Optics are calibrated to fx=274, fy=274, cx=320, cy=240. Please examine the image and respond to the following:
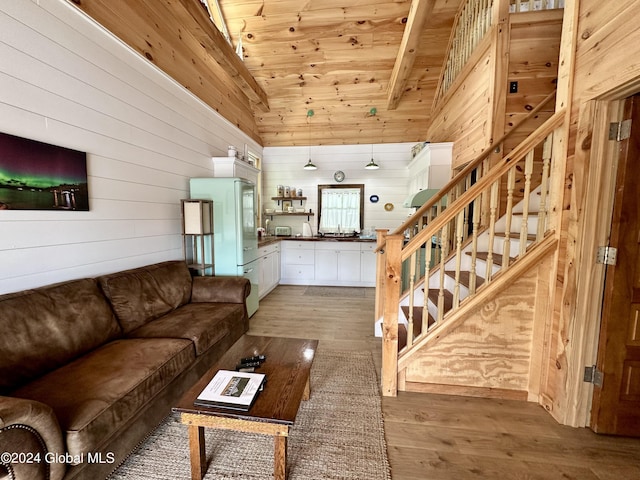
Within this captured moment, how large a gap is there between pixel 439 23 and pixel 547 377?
4.57 meters

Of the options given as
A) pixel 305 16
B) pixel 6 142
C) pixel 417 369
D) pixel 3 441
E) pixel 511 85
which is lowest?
pixel 417 369

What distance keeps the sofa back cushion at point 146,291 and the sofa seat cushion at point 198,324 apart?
0.08m

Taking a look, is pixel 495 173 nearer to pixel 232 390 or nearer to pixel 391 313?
pixel 391 313

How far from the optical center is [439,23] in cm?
396

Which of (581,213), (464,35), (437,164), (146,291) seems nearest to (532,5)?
(464,35)

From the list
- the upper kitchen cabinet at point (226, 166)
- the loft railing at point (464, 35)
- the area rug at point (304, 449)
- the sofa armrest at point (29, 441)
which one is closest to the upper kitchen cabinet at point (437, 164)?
the loft railing at point (464, 35)

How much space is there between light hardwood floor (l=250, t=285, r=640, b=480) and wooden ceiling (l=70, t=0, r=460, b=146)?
138 inches

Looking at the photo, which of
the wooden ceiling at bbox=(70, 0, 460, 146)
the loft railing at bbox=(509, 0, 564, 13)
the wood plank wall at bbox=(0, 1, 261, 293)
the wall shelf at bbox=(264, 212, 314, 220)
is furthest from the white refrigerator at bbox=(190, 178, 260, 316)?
the loft railing at bbox=(509, 0, 564, 13)

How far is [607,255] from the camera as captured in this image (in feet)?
5.30

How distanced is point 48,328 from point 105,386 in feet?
1.88

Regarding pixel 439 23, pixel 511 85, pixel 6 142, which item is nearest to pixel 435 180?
pixel 511 85

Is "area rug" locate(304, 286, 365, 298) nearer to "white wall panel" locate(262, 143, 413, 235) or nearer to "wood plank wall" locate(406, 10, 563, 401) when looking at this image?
"white wall panel" locate(262, 143, 413, 235)

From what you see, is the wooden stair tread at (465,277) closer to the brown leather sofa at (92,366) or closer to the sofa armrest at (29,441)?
the brown leather sofa at (92,366)

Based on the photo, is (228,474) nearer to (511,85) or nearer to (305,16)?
(511,85)
